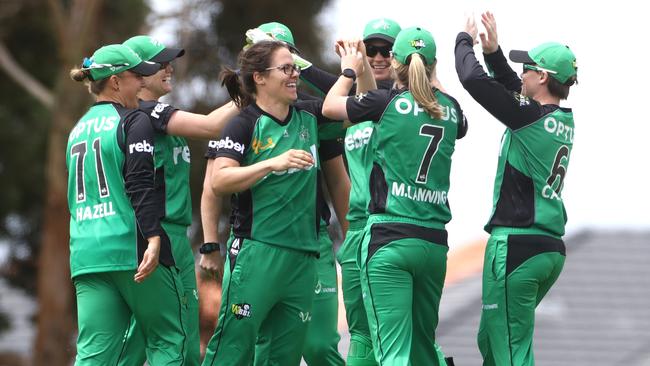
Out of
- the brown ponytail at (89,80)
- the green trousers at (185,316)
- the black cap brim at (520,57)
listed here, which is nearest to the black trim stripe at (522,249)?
the black cap brim at (520,57)

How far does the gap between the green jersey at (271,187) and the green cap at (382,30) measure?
4.51 ft

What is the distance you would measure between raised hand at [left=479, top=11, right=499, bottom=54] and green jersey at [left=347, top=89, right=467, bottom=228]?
2.44ft

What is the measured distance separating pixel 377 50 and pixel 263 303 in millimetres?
2287

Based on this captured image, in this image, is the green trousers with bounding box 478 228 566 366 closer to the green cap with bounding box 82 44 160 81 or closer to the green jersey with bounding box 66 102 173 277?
the green jersey with bounding box 66 102 173 277

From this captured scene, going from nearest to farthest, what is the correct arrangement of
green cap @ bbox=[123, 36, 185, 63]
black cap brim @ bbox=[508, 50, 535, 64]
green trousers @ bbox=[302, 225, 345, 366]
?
green cap @ bbox=[123, 36, 185, 63] < black cap brim @ bbox=[508, 50, 535, 64] < green trousers @ bbox=[302, 225, 345, 366]

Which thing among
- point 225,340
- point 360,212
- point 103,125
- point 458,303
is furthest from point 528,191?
point 458,303

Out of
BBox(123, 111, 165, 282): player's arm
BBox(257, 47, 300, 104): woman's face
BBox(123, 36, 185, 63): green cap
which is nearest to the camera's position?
BBox(123, 111, 165, 282): player's arm

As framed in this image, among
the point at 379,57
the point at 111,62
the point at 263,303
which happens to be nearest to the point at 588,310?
the point at 379,57

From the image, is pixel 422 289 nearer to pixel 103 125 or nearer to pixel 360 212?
pixel 360 212

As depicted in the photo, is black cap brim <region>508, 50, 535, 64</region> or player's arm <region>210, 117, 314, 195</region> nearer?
player's arm <region>210, 117, 314, 195</region>

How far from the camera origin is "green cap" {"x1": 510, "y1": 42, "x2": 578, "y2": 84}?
9.20 metres

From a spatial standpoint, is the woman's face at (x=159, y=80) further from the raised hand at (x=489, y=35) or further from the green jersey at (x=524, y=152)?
the raised hand at (x=489, y=35)

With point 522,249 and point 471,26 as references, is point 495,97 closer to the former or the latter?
point 471,26

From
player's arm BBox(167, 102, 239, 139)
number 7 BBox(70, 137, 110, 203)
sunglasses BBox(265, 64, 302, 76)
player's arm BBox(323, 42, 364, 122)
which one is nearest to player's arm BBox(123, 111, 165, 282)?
number 7 BBox(70, 137, 110, 203)
